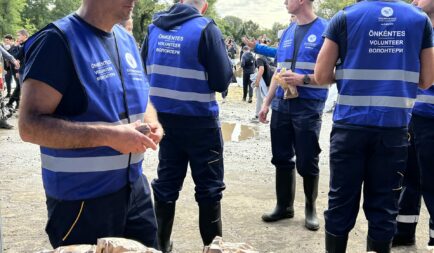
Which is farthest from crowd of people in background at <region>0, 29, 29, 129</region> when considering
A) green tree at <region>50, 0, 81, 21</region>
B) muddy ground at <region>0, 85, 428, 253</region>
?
green tree at <region>50, 0, 81, 21</region>

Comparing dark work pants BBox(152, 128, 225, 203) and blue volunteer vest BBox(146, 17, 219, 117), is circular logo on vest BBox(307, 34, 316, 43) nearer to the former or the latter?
blue volunteer vest BBox(146, 17, 219, 117)

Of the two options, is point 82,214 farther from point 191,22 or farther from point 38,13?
point 38,13

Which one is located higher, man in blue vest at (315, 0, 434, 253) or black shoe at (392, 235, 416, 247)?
man in blue vest at (315, 0, 434, 253)

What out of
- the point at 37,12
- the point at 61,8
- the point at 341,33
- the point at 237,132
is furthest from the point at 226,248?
the point at 61,8

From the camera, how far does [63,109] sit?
2119mm

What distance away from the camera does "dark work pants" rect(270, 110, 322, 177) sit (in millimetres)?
4490

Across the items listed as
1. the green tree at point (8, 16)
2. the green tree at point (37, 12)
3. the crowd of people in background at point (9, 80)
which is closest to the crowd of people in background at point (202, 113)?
the crowd of people in background at point (9, 80)

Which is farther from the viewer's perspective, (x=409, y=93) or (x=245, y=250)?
(x=409, y=93)

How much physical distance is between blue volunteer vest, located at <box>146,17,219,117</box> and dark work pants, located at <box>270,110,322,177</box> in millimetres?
1074

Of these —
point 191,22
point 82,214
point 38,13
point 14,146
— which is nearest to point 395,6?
point 191,22

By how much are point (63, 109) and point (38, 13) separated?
246 feet

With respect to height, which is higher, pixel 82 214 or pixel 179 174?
pixel 82 214

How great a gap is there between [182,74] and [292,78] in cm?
118

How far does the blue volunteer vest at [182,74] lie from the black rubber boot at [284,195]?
1.42m
